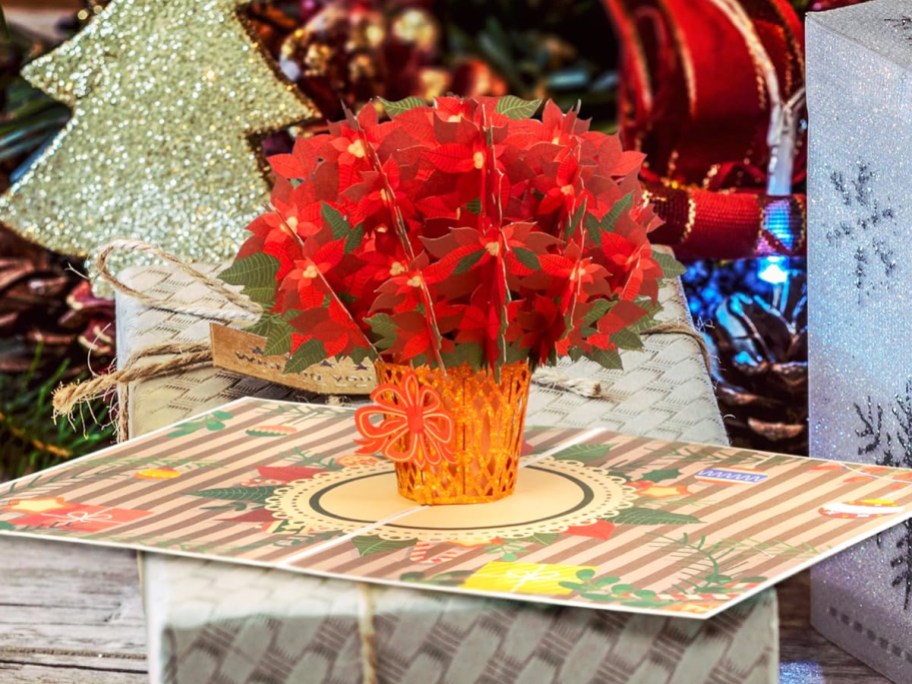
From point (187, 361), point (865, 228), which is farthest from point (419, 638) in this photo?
point (865, 228)

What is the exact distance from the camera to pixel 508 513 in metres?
0.82

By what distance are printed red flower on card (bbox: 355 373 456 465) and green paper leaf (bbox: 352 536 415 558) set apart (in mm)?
61

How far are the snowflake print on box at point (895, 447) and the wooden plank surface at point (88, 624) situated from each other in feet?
0.34

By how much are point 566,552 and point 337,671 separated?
5.0 inches

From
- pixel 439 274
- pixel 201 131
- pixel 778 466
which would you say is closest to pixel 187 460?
pixel 439 274

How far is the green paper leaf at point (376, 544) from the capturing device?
75 centimetres

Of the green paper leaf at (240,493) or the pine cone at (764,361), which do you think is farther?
the pine cone at (764,361)

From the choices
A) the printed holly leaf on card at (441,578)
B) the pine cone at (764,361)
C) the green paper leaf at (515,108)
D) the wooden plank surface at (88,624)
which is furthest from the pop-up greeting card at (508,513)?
the pine cone at (764,361)

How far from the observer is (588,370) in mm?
1121

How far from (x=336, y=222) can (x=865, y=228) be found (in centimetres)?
47

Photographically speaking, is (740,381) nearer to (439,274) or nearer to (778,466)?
(778,466)

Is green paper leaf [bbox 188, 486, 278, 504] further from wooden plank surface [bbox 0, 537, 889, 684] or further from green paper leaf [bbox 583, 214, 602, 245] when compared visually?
wooden plank surface [bbox 0, 537, 889, 684]

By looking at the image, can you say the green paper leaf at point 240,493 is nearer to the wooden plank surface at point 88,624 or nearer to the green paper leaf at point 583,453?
the green paper leaf at point 583,453

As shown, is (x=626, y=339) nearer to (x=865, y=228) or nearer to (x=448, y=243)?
(x=448, y=243)
